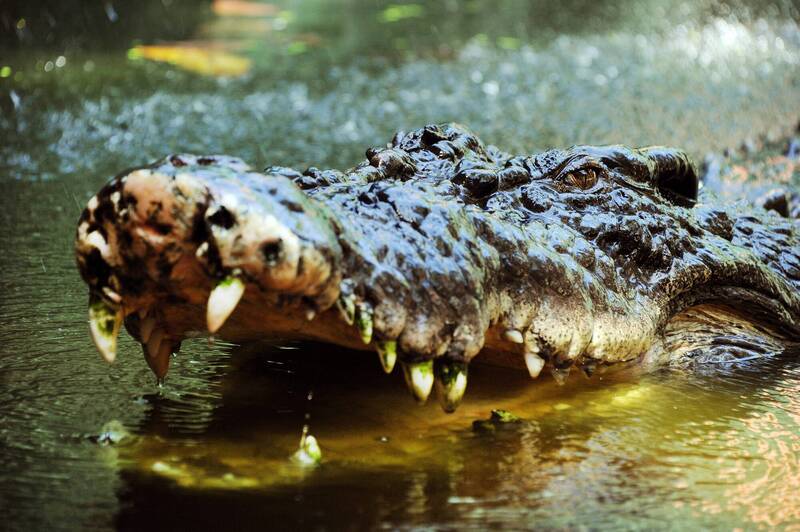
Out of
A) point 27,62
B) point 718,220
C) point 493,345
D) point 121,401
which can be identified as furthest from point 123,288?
point 27,62

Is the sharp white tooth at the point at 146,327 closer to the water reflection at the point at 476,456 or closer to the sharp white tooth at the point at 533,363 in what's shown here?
the water reflection at the point at 476,456

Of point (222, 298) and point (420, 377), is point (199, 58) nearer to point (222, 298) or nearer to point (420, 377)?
point (420, 377)

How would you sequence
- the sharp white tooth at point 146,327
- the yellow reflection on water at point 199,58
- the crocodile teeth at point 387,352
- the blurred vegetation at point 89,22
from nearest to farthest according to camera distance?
1. the crocodile teeth at point 387,352
2. the sharp white tooth at point 146,327
3. the yellow reflection on water at point 199,58
4. the blurred vegetation at point 89,22

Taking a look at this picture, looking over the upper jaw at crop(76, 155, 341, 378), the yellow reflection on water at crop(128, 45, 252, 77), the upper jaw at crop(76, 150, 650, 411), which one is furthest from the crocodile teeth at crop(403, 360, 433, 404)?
the yellow reflection on water at crop(128, 45, 252, 77)

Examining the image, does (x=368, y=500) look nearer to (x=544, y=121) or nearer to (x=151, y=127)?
(x=151, y=127)

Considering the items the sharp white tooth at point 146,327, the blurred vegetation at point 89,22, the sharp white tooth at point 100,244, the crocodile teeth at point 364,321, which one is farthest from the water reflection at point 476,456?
the blurred vegetation at point 89,22

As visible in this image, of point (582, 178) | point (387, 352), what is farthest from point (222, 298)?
point (582, 178)

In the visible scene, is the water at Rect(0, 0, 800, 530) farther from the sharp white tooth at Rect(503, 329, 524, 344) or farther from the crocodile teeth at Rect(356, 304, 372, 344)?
the crocodile teeth at Rect(356, 304, 372, 344)
